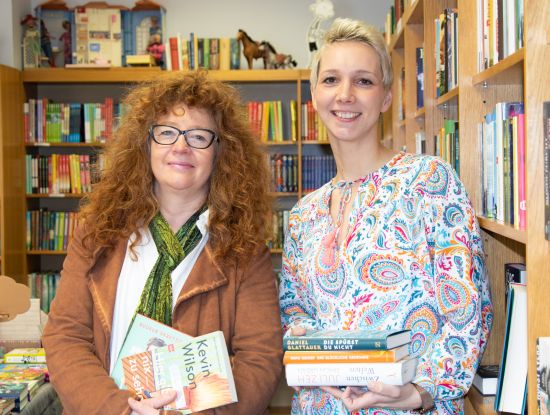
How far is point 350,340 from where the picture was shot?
139 centimetres

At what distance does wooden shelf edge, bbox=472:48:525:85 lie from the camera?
1.36 m

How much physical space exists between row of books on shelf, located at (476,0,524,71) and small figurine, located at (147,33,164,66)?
385 centimetres

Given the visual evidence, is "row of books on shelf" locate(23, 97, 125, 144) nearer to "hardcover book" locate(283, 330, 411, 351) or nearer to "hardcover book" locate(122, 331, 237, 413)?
"hardcover book" locate(122, 331, 237, 413)

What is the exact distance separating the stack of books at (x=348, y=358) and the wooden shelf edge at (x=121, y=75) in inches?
152

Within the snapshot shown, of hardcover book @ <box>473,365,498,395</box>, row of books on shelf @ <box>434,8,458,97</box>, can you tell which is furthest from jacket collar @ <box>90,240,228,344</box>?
row of books on shelf @ <box>434,8,458,97</box>

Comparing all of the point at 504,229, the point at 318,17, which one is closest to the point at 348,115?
the point at 504,229

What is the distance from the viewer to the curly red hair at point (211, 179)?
1.76 metres

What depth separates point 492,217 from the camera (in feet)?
5.42

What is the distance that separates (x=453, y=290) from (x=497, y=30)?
62 cm

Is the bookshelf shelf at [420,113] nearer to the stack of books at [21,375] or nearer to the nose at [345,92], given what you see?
the nose at [345,92]

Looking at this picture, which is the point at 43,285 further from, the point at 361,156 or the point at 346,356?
the point at 346,356

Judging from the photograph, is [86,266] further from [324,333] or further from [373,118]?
[373,118]

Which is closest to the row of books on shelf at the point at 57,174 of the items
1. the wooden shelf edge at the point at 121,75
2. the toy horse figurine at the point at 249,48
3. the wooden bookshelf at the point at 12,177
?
the wooden bookshelf at the point at 12,177

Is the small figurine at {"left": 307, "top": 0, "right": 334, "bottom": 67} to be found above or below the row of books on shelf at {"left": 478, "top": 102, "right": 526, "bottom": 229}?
above
